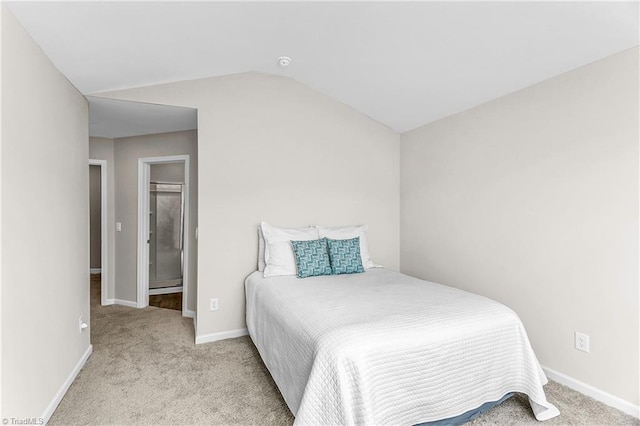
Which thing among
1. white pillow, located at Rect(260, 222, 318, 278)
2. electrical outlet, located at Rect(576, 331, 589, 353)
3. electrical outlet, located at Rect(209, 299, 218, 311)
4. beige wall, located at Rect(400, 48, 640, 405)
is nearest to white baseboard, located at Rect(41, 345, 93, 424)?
electrical outlet, located at Rect(209, 299, 218, 311)

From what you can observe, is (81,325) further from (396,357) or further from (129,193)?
(396,357)

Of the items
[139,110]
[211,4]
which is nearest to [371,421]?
[211,4]

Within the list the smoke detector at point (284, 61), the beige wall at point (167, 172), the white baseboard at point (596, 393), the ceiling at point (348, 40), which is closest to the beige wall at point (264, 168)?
the ceiling at point (348, 40)

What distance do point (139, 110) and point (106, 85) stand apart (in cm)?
46

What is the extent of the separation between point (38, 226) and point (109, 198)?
2557mm

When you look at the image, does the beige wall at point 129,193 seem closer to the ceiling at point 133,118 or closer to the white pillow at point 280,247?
the ceiling at point 133,118

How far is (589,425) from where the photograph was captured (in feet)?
6.19

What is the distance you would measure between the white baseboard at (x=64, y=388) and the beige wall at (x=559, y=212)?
123 inches

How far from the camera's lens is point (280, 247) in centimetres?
311

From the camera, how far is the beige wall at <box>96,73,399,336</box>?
311cm

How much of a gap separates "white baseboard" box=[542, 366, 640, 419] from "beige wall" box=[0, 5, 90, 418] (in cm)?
318

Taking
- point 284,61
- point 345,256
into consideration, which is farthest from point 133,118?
point 345,256

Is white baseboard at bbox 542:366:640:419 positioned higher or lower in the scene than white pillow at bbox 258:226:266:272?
lower

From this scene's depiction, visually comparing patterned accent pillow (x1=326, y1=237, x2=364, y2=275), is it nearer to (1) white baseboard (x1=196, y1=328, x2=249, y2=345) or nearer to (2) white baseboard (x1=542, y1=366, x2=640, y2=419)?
(1) white baseboard (x1=196, y1=328, x2=249, y2=345)
